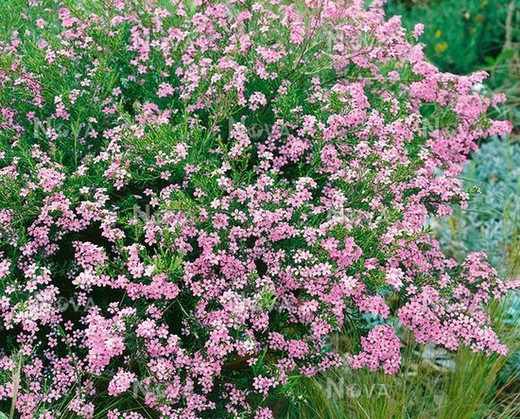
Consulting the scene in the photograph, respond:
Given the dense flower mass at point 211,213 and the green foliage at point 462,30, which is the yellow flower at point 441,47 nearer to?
the green foliage at point 462,30

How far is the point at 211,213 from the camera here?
268 centimetres

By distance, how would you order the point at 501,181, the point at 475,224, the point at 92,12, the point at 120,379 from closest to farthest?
the point at 120,379
the point at 92,12
the point at 475,224
the point at 501,181

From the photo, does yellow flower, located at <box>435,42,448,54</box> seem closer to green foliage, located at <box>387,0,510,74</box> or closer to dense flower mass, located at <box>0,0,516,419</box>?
green foliage, located at <box>387,0,510,74</box>

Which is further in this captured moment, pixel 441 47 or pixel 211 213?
pixel 441 47

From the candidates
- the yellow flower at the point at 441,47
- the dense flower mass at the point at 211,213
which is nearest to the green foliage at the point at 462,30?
the yellow flower at the point at 441,47

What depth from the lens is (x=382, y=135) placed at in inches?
119

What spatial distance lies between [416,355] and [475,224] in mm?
1306

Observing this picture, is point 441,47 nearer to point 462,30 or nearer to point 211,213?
point 462,30

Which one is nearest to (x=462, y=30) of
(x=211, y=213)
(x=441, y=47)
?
(x=441, y=47)

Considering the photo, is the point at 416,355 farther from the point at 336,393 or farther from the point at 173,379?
the point at 173,379

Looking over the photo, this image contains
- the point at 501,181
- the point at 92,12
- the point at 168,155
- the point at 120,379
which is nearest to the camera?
the point at 120,379

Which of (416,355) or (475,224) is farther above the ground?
(475,224)

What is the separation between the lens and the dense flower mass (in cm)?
261

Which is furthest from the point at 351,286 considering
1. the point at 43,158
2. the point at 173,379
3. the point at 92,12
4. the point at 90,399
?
the point at 92,12
